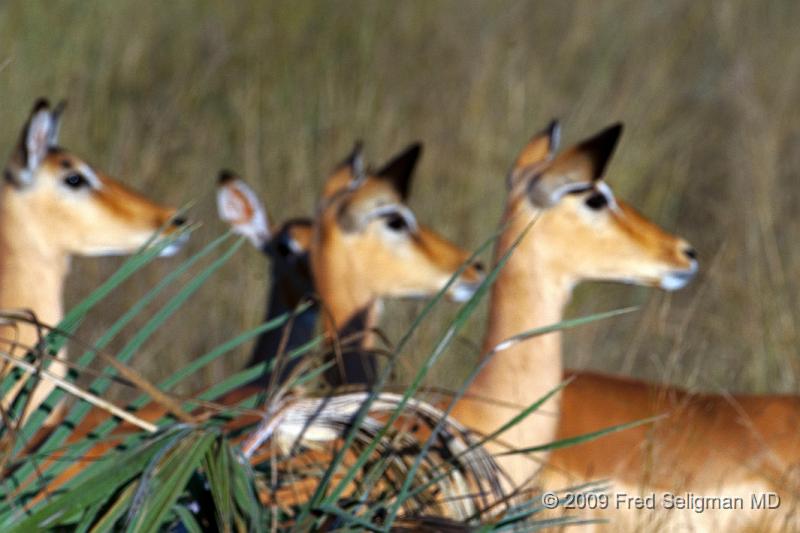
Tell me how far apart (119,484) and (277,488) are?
39cm

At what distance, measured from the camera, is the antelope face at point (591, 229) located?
4473mm

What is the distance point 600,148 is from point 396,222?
1.04 metres

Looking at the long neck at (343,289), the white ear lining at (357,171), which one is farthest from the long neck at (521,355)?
the white ear lining at (357,171)

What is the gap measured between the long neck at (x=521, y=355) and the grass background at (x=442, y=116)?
1497mm

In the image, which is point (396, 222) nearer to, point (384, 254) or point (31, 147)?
point (384, 254)

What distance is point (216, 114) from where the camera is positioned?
786 centimetres

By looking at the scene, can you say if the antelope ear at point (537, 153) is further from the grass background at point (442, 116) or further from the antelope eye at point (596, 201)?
the grass background at point (442, 116)

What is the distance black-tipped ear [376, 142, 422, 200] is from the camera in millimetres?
4953

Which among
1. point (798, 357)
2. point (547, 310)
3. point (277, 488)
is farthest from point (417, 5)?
point (277, 488)

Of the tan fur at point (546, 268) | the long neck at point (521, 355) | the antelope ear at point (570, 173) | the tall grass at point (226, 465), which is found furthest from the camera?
the antelope ear at point (570, 173)

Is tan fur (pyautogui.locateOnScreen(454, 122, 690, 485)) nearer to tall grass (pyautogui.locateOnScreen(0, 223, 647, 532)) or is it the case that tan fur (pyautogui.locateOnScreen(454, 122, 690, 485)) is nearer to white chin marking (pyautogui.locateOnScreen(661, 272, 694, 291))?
white chin marking (pyautogui.locateOnScreen(661, 272, 694, 291))

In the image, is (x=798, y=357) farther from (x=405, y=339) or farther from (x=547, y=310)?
(x=405, y=339)

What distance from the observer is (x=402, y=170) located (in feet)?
16.6

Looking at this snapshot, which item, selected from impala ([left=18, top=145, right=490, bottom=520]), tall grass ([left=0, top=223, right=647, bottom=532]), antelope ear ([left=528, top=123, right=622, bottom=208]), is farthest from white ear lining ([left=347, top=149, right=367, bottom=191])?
tall grass ([left=0, top=223, right=647, bottom=532])
